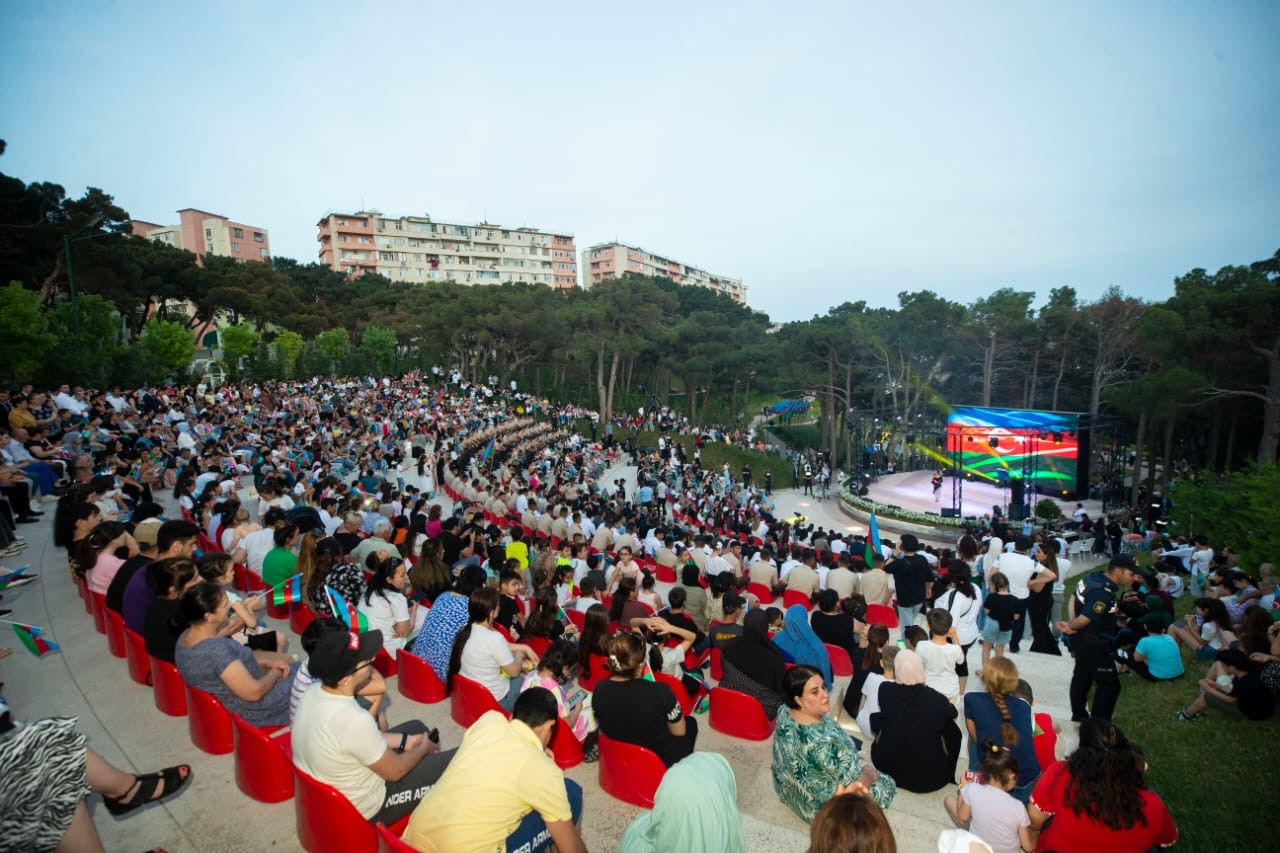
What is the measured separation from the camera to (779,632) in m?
4.66

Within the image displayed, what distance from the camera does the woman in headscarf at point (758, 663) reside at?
400 cm

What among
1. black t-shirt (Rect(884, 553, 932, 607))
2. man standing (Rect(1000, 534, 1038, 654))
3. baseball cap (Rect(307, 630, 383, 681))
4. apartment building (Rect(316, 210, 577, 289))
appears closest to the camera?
baseball cap (Rect(307, 630, 383, 681))

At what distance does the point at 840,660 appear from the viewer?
5.23m

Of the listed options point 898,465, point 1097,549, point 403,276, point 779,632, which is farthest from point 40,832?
point 403,276

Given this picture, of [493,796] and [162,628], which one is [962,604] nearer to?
[493,796]

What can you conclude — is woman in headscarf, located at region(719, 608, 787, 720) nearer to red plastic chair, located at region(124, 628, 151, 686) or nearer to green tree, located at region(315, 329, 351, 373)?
red plastic chair, located at region(124, 628, 151, 686)

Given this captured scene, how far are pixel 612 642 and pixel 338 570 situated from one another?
7.34 feet

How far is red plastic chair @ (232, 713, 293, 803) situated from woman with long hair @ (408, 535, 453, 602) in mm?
2069

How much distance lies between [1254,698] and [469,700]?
5940 millimetres

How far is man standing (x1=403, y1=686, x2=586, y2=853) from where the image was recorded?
7.29 feet

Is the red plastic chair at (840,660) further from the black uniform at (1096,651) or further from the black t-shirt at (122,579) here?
the black t-shirt at (122,579)

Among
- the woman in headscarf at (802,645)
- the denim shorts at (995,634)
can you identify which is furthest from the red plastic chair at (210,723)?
the denim shorts at (995,634)

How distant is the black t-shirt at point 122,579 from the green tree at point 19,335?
1616cm

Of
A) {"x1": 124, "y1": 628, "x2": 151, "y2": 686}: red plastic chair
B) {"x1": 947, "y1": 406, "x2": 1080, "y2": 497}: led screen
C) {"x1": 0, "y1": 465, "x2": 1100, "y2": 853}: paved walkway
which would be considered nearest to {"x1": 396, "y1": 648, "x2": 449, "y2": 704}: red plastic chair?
{"x1": 0, "y1": 465, "x2": 1100, "y2": 853}: paved walkway
